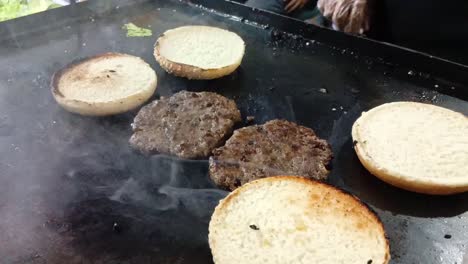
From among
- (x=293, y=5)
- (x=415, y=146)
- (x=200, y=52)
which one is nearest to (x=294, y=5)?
(x=293, y=5)

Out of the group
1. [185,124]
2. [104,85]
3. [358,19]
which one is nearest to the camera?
[185,124]

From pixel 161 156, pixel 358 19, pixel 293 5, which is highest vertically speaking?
pixel 358 19

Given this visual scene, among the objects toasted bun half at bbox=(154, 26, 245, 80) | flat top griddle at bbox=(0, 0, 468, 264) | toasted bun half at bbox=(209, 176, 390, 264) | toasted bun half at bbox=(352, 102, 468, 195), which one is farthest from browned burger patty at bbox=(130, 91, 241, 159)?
toasted bun half at bbox=(352, 102, 468, 195)

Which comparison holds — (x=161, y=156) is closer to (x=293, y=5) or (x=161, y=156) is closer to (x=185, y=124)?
(x=185, y=124)

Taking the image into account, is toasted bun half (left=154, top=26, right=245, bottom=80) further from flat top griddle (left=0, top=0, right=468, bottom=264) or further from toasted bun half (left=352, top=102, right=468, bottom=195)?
toasted bun half (left=352, top=102, right=468, bottom=195)

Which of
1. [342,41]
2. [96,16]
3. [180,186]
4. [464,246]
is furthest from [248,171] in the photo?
[96,16]

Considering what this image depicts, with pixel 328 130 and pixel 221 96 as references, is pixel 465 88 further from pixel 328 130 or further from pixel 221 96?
pixel 221 96
